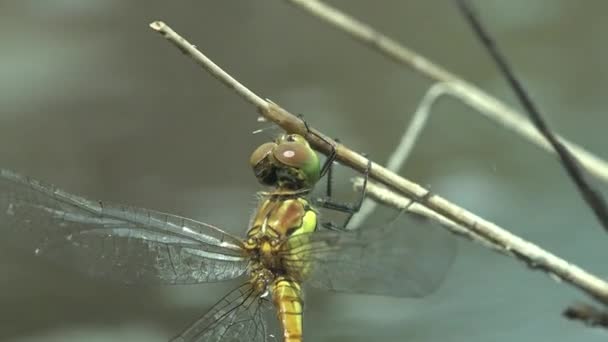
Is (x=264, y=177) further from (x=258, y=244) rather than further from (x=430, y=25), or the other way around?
(x=430, y=25)

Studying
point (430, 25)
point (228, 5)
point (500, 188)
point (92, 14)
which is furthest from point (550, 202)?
point (92, 14)

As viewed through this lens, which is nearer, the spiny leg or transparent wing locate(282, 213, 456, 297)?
transparent wing locate(282, 213, 456, 297)

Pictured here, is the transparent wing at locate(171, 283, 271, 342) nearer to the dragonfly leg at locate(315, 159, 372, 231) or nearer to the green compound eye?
the dragonfly leg at locate(315, 159, 372, 231)

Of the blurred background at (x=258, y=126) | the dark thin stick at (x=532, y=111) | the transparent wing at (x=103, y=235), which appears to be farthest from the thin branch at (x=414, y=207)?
the blurred background at (x=258, y=126)

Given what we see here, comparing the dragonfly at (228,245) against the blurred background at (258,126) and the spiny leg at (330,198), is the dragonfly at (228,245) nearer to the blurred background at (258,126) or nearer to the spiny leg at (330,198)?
the spiny leg at (330,198)

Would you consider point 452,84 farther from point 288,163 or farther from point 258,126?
point 258,126

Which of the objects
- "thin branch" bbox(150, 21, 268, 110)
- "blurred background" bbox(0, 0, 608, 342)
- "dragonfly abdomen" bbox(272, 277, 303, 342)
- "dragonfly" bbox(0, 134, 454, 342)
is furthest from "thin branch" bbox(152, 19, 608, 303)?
"blurred background" bbox(0, 0, 608, 342)
